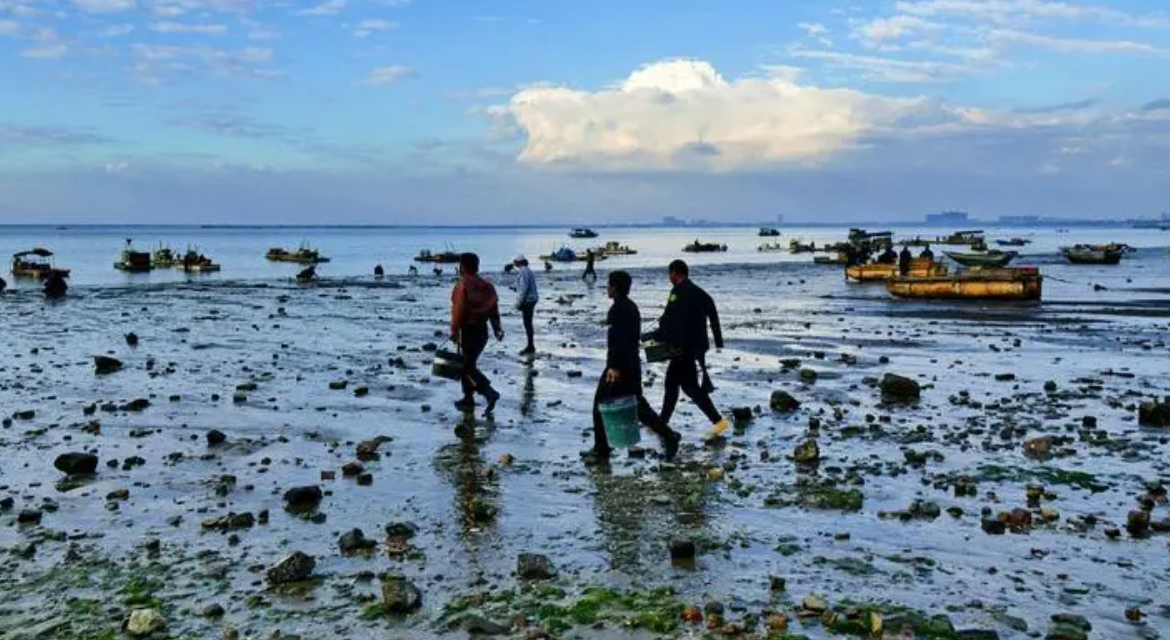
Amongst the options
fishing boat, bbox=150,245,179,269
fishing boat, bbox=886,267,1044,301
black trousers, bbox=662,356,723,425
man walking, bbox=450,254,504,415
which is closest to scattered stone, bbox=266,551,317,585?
black trousers, bbox=662,356,723,425

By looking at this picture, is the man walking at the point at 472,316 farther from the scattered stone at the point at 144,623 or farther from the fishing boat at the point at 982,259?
the fishing boat at the point at 982,259

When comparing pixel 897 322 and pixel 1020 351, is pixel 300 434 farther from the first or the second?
pixel 897 322

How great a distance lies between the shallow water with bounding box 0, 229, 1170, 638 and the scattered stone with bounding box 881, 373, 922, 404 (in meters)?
0.26

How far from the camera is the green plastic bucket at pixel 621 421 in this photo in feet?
35.5

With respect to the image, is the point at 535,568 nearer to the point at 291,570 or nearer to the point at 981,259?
the point at 291,570

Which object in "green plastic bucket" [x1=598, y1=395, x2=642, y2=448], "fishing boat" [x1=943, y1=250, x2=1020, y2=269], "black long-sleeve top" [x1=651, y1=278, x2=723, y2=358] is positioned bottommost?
"green plastic bucket" [x1=598, y1=395, x2=642, y2=448]

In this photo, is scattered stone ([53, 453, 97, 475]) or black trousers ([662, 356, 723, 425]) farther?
black trousers ([662, 356, 723, 425])

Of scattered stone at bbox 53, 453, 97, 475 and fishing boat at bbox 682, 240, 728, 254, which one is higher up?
fishing boat at bbox 682, 240, 728, 254

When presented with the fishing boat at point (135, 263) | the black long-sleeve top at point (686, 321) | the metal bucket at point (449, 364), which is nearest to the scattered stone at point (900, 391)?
the black long-sleeve top at point (686, 321)

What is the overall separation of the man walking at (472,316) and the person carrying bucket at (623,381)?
3282mm

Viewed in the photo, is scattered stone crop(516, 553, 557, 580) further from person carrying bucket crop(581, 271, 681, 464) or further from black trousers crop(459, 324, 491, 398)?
black trousers crop(459, 324, 491, 398)

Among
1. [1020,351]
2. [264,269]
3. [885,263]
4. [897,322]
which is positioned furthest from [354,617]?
[264,269]

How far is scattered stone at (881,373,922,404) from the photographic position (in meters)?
15.4

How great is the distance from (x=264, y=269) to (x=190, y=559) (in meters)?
76.7
